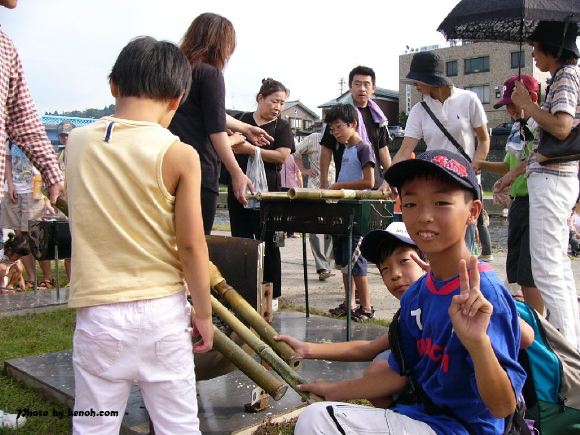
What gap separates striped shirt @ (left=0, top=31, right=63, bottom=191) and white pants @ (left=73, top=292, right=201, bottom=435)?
134cm

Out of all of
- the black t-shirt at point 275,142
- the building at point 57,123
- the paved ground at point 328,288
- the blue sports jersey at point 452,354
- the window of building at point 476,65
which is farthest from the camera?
the window of building at point 476,65

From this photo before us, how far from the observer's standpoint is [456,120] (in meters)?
4.67

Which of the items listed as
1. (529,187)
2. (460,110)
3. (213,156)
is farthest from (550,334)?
(460,110)

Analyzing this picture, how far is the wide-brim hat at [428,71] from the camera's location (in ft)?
15.2

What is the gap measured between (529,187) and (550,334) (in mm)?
1939

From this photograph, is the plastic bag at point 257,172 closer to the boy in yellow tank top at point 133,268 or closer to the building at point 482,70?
the boy in yellow tank top at point 133,268

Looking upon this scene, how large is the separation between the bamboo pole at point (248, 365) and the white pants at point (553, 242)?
1.92m

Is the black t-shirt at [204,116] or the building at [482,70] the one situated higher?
the building at [482,70]

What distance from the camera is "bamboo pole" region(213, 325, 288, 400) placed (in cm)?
251

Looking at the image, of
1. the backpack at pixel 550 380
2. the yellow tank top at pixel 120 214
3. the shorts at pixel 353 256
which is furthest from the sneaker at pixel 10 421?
the shorts at pixel 353 256

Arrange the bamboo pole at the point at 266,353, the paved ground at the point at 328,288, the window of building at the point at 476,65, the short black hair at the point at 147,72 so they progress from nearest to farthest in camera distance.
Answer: the short black hair at the point at 147,72 → the bamboo pole at the point at 266,353 → the paved ground at the point at 328,288 → the window of building at the point at 476,65

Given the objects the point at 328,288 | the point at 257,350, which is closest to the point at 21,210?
the point at 328,288

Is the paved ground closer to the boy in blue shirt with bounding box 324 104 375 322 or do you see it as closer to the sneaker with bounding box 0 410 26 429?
the boy in blue shirt with bounding box 324 104 375 322

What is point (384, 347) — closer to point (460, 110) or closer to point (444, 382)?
point (444, 382)
